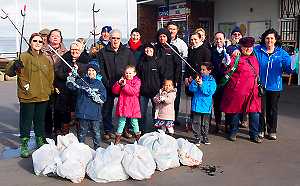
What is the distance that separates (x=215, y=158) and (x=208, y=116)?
0.84 m

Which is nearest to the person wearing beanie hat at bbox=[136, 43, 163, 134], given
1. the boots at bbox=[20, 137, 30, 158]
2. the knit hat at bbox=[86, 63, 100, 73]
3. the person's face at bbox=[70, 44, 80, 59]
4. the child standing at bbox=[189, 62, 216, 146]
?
the child standing at bbox=[189, 62, 216, 146]

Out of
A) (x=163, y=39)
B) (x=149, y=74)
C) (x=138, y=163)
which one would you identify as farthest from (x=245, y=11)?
(x=138, y=163)

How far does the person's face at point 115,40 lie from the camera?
6.08 m

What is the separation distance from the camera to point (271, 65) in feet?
20.2

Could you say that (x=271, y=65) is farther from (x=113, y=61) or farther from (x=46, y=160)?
(x=46, y=160)

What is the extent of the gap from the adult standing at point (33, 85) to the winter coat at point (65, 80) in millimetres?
349

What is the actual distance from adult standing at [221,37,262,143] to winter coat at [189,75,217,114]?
1.19 feet

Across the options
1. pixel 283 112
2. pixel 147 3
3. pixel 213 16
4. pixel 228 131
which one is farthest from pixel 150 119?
pixel 147 3

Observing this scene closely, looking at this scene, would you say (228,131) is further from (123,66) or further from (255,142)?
(123,66)

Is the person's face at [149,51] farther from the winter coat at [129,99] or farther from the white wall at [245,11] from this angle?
the white wall at [245,11]

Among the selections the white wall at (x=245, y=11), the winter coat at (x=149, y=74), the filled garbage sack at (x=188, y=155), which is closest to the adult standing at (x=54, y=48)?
the winter coat at (x=149, y=74)

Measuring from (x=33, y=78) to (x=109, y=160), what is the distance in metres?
1.68

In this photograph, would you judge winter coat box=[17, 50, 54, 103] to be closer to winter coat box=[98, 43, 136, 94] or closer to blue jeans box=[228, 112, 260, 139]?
winter coat box=[98, 43, 136, 94]

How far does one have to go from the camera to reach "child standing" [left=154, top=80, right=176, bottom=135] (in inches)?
251
